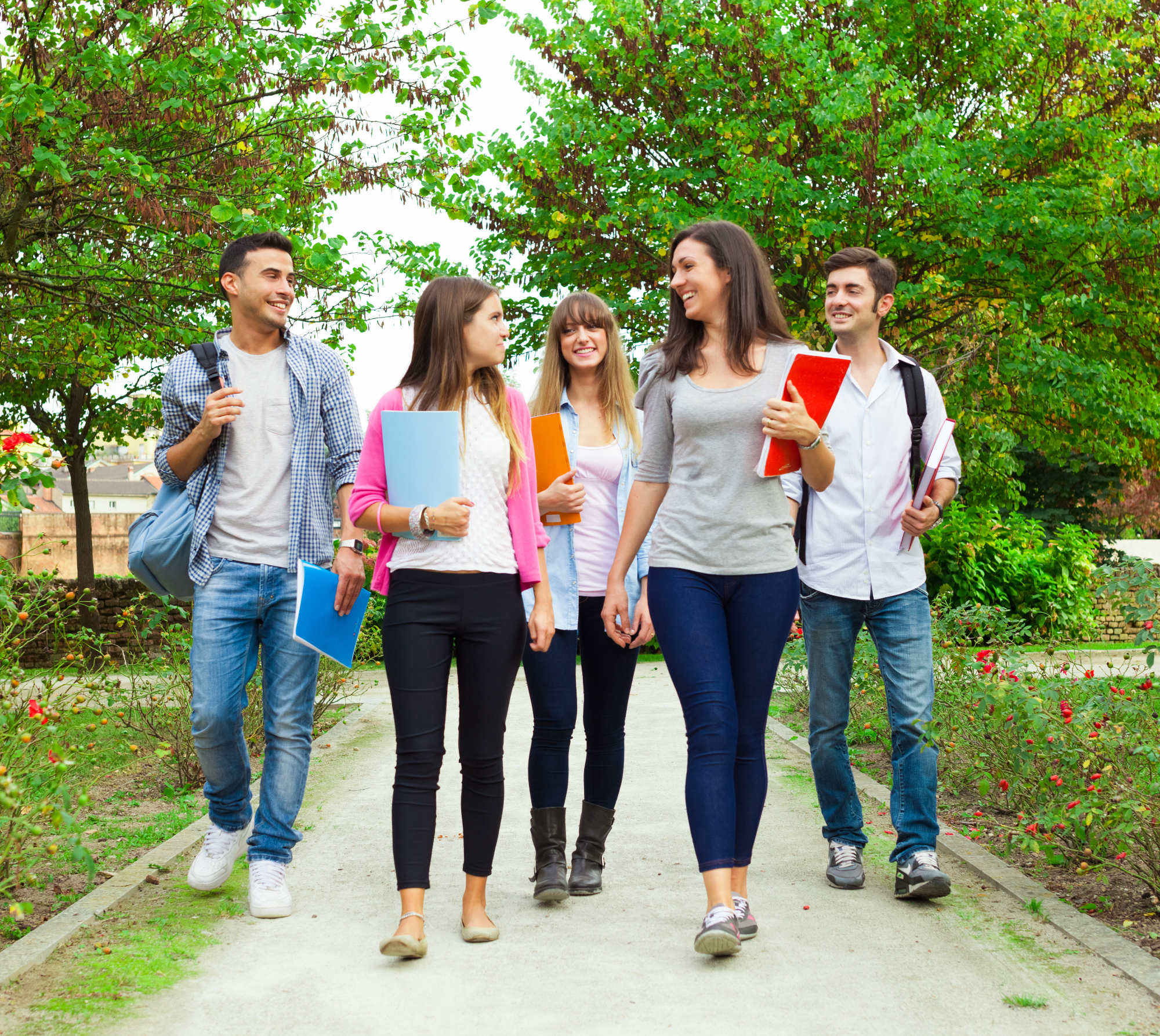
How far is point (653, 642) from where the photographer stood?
16125 mm

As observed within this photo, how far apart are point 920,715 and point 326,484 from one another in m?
2.33

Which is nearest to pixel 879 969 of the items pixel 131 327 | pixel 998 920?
pixel 998 920

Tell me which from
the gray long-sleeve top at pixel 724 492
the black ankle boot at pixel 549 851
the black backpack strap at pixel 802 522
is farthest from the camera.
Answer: the black backpack strap at pixel 802 522

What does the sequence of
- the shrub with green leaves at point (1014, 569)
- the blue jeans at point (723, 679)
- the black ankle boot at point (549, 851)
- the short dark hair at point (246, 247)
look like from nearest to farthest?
the blue jeans at point (723, 679) < the black ankle boot at point (549, 851) < the short dark hair at point (246, 247) < the shrub with green leaves at point (1014, 569)

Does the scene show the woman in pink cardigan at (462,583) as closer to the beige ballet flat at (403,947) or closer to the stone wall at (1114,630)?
the beige ballet flat at (403,947)

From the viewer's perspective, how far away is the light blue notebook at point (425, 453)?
3627 mm

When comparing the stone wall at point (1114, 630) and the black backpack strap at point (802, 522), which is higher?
the black backpack strap at point (802, 522)

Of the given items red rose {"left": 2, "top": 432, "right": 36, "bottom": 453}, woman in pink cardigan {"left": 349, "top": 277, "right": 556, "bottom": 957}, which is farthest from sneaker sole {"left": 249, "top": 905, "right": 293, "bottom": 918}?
red rose {"left": 2, "top": 432, "right": 36, "bottom": 453}

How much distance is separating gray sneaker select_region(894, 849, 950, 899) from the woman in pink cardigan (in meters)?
1.48

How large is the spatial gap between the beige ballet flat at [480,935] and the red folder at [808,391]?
167cm

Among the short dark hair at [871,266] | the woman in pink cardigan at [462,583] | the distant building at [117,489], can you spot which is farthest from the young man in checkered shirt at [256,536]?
the distant building at [117,489]

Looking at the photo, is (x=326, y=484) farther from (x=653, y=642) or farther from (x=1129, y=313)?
(x=1129, y=313)

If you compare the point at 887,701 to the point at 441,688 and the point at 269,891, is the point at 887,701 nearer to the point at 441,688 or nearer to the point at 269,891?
the point at 441,688

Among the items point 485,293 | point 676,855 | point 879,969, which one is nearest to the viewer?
point 879,969
